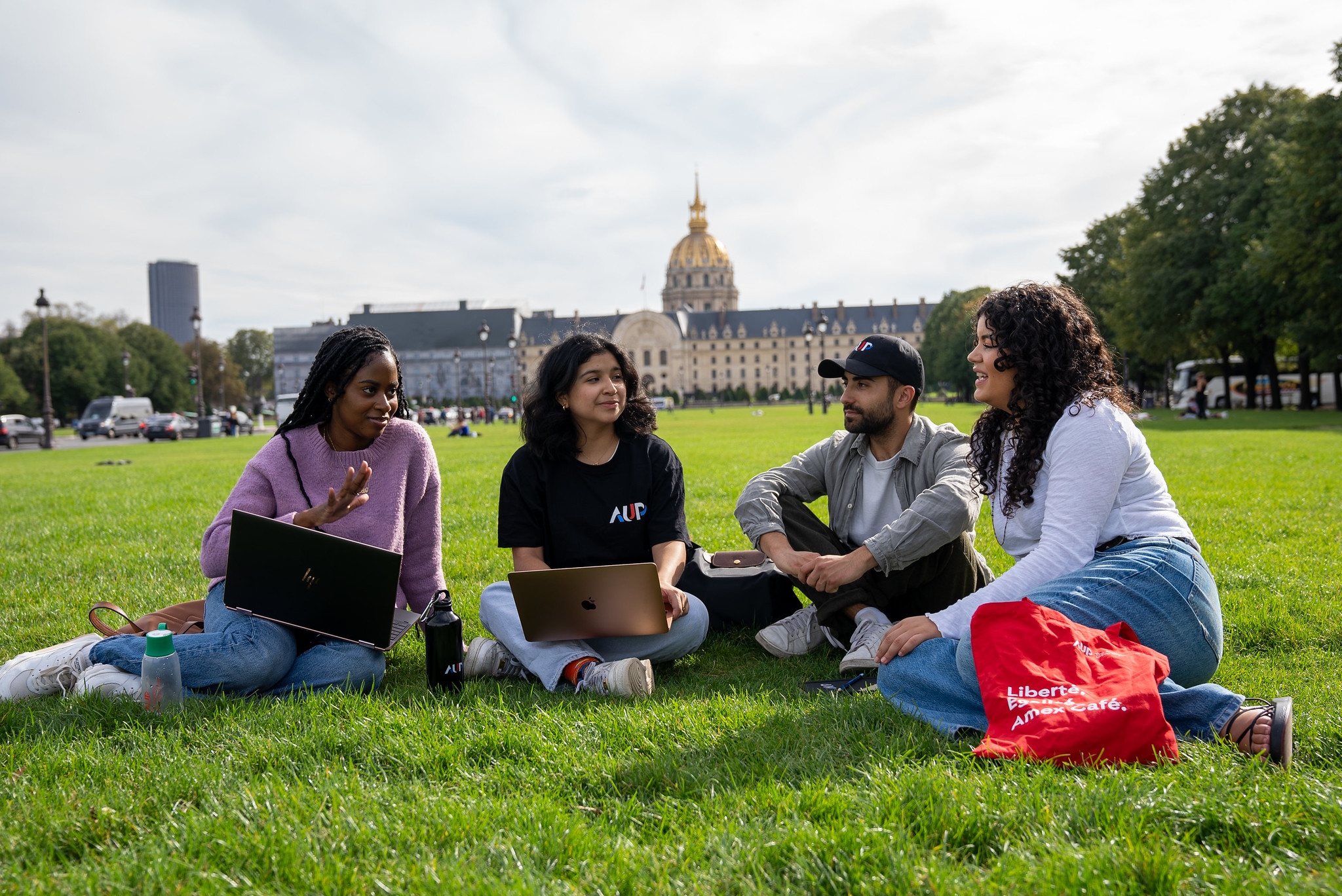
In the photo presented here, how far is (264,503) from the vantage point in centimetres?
378

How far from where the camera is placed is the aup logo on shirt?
13.2 ft

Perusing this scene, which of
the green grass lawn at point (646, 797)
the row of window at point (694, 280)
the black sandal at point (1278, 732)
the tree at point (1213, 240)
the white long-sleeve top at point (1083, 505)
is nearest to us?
the green grass lawn at point (646, 797)

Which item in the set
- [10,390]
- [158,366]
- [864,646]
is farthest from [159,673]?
[158,366]

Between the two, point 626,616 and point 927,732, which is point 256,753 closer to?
point 626,616

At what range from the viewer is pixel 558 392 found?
3.99 m

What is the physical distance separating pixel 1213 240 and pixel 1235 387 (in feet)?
53.7

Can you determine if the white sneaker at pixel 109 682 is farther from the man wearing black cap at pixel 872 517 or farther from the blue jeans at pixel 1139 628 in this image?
the blue jeans at pixel 1139 628

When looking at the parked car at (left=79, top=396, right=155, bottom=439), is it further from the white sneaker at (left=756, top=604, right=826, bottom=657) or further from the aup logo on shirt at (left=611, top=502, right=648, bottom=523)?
the white sneaker at (left=756, top=604, right=826, bottom=657)

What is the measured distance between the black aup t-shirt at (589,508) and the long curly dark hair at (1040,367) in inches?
57.8

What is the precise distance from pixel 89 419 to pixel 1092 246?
56346 millimetres

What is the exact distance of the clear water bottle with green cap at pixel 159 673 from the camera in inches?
126

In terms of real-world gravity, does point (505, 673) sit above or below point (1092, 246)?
below

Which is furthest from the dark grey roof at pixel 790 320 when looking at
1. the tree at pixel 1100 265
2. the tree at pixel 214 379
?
the tree at pixel 1100 265

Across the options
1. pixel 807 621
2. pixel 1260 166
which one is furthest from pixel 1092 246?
pixel 807 621
